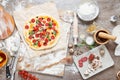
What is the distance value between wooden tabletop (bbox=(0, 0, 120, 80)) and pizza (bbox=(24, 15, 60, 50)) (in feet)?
0.30

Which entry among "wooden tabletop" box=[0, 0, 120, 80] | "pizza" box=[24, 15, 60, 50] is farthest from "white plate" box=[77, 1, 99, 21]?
"pizza" box=[24, 15, 60, 50]

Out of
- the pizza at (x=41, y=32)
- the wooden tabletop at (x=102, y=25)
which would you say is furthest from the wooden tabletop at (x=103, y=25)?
the pizza at (x=41, y=32)

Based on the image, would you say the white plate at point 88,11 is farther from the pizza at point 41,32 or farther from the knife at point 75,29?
the pizza at point 41,32

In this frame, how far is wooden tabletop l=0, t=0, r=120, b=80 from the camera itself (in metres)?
1.40

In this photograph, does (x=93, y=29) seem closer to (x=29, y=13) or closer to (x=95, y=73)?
(x=95, y=73)

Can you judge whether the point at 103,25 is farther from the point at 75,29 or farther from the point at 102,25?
the point at 75,29

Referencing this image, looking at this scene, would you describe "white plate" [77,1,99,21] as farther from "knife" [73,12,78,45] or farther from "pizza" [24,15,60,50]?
"pizza" [24,15,60,50]

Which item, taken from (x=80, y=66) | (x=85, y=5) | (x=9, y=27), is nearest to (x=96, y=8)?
(x=85, y=5)

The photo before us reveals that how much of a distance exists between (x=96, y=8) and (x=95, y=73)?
318 millimetres

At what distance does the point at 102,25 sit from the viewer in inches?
56.5

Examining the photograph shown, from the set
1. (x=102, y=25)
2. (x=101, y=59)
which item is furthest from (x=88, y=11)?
(x=101, y=59)

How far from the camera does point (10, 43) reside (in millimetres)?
1459

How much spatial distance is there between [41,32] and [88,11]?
0.25 metres

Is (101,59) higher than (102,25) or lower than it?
lower
